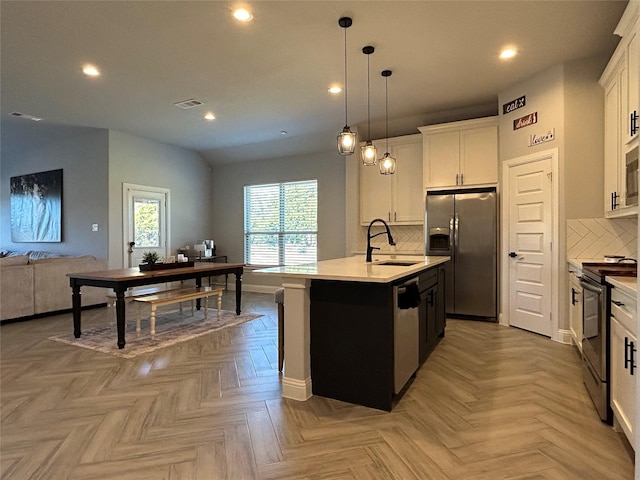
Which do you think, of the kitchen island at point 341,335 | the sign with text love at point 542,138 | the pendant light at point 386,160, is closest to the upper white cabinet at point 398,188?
the pendant light at point 386,160

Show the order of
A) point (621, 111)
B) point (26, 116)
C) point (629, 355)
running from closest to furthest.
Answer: point (629, 355) → point (621, 111) → point (26, 116)

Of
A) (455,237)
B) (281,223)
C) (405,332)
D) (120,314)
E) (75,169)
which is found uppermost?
(75,169)

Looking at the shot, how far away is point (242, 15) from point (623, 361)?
138 inches

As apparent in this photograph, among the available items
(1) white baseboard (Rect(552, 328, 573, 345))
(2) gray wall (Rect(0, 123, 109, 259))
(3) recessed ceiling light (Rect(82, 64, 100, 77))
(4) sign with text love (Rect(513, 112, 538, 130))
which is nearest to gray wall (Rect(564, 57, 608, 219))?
(4) sign with text love (Rect(513, 112, 538, 130))

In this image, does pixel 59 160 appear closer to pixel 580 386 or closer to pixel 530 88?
pixel 530 88

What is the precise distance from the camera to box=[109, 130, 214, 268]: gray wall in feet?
20.7

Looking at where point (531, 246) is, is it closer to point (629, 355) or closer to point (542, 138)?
point (542, 138)

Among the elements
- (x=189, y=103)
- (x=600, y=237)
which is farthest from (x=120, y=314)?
(x=600, y=237)

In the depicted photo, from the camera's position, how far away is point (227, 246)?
8.14 metres

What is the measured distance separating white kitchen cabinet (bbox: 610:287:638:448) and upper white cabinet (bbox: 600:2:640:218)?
134 centimetres

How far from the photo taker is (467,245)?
194 inches

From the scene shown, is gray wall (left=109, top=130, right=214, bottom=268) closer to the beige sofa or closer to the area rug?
the beige sofa

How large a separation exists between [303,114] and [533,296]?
13.0 feet

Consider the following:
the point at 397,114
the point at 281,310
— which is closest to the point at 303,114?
the point at 397,114
